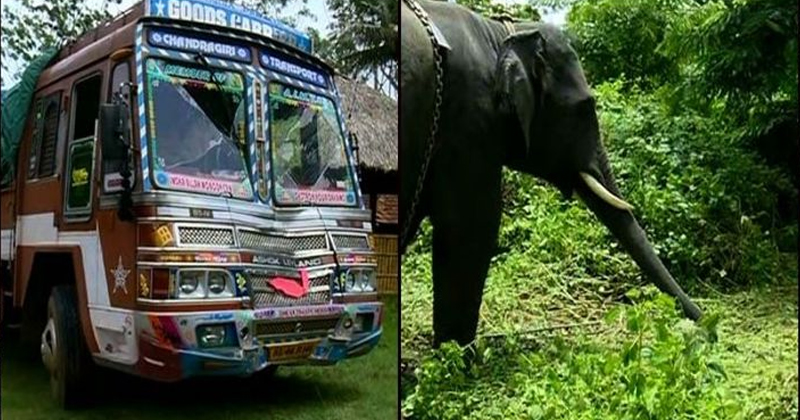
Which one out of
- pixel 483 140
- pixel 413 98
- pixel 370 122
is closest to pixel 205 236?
pixel 370 122

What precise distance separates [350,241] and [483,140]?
779 millimetres

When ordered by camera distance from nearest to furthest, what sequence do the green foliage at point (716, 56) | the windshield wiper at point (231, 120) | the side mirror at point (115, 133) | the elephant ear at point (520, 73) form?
the side mirror at point (115, 133) → the windshield wiper at point (231, 120) → the green foliage at point (716, 56) → the elephant ear at point (520, 73)

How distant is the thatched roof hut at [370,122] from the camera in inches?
115

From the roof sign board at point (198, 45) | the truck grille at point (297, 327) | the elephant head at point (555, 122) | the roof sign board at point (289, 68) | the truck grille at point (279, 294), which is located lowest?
the truck grille at point (297, 327)

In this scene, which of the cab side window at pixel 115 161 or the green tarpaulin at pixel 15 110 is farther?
the green tarpaulin at pixel 15 110

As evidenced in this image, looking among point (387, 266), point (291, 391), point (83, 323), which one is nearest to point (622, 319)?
point (387, 266)

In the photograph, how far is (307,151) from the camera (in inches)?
112

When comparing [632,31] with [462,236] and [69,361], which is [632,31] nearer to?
[462,236]

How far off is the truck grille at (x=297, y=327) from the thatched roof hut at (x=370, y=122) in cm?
44

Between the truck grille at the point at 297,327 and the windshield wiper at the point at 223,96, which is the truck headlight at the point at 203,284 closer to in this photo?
the truck grille at the point at 297,327

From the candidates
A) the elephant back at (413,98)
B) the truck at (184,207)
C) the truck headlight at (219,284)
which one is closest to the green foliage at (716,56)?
the elephant back at (413,98)

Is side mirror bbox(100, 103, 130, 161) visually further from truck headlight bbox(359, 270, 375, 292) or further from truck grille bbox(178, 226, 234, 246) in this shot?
truck headlight bbox(359, 270, 375, 292)

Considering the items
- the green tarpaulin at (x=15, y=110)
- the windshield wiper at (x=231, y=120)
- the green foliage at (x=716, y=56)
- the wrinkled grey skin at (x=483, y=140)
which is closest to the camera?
the windshield wiper at (x=231, y=120)

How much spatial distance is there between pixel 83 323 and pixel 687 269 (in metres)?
1.79
